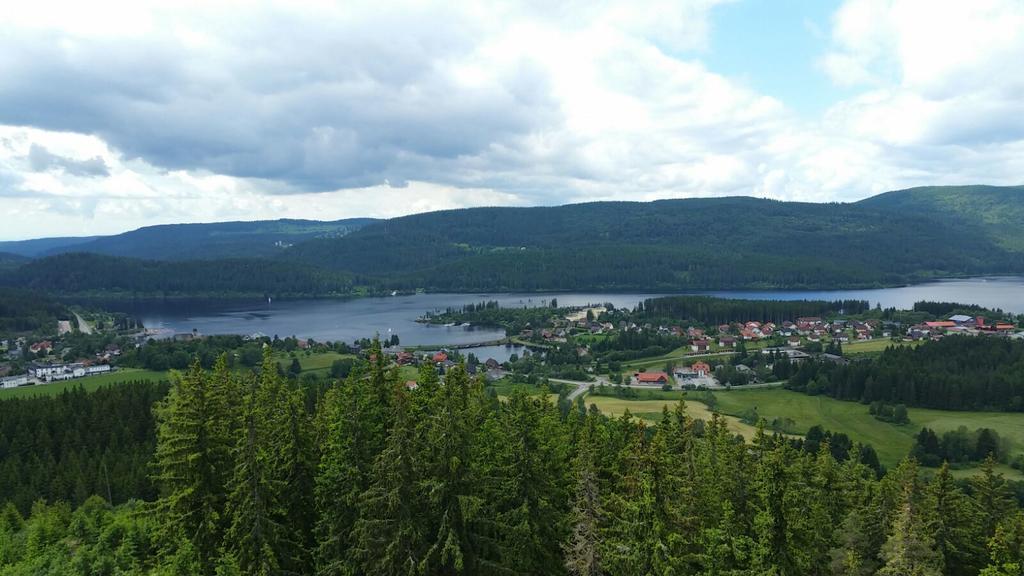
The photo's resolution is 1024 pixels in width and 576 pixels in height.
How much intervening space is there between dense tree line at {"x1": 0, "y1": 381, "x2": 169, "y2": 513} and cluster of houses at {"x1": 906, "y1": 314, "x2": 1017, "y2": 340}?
365ft

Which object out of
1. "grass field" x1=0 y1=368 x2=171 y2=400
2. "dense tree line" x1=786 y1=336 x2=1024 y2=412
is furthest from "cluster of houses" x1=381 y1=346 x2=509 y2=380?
"dense tree line" x1=786 y1=336 x2=1024 y2=412

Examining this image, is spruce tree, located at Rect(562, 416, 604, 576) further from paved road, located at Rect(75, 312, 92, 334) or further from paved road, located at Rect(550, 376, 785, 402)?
paved road, located at Rect(75, 312, 92, 334)

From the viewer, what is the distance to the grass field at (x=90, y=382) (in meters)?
74.8

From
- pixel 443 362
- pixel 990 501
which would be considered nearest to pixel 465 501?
pixel 990 501

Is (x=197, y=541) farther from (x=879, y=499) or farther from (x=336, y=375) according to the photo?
(x=336, y=375)

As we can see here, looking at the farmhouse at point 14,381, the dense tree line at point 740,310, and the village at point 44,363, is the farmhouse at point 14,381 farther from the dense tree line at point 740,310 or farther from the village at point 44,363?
the dense tree line at point 740,310

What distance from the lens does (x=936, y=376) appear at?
66875 millimetres

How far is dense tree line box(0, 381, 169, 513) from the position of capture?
3819cm

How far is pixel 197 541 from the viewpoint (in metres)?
17.3

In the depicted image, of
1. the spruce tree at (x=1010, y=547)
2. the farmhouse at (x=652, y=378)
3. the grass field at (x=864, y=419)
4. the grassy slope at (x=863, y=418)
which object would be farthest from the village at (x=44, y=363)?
the spruce tree at (x=1010, y=547)

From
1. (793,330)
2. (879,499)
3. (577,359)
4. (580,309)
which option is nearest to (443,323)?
(580,309)

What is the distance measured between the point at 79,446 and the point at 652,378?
6112 cm

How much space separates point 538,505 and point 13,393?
85.7m

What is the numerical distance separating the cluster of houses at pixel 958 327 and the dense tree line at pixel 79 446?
111341 mm
